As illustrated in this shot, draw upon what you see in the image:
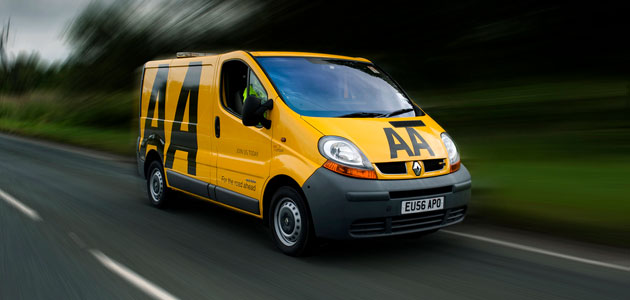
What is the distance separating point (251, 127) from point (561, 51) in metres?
8.10

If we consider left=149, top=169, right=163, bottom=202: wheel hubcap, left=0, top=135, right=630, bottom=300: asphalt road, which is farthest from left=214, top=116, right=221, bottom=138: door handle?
left=149, top=169, right=163, bottom=202: wheel hubcap

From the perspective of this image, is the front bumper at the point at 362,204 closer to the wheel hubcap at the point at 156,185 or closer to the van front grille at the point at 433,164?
the van front grille at the point at 433,164

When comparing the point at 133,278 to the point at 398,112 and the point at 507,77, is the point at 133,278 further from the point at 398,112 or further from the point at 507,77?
the point at 507,77

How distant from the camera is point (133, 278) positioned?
14.5 feet

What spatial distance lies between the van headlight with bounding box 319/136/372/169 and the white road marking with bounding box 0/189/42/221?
398 centimetres

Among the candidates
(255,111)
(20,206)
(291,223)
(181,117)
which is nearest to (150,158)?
(181,117)

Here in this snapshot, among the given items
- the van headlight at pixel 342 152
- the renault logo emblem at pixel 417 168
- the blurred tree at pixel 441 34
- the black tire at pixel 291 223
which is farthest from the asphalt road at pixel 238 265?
the blurred tree at pixel 441 34

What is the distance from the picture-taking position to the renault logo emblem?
4.79 m

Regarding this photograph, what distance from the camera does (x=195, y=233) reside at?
603 centimetres

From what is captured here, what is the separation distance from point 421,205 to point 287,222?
1.18 metres

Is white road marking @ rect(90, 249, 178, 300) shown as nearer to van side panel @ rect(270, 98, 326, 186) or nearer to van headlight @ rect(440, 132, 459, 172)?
van side panel @ rect(270, 98, 326, 186)

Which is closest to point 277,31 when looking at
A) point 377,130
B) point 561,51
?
point 561,51

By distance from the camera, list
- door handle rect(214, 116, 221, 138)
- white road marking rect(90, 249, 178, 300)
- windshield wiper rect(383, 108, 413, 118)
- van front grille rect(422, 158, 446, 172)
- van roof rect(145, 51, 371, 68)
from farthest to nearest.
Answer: door handle rect(214, 116, 221, 138)
van roof rect(145, 51, 371, 68)
windshield wiper rect(383, 108, 413, 118)
van front grille rect(422, 158, 446, 172)
white road marking rect(90, 249, 178, 300)

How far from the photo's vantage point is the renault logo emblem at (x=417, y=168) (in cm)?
479
